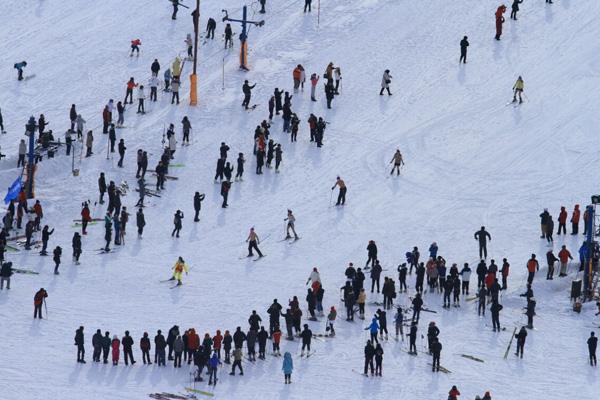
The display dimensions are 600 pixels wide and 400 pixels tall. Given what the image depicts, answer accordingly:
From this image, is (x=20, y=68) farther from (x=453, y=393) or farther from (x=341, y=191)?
(x=453, y=393)

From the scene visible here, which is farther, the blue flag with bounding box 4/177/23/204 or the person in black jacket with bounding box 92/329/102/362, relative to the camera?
the blue flag with bounding box 4/177/23/204

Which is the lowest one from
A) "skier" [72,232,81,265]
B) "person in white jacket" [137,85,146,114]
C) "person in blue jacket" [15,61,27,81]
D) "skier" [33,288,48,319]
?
"skier" [33,288,48,319]

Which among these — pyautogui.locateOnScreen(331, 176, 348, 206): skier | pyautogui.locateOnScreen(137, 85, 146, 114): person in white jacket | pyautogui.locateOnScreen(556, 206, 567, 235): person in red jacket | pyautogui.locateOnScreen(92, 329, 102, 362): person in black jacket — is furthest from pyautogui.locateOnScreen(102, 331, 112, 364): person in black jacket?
pyautogui.locateOnScreen(137, 85, 146, 114): person in white jacket

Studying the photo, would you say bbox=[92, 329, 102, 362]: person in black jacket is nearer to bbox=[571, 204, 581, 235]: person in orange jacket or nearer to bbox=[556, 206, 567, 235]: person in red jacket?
bbox=[556, 206, 567, 235]: person in red jacket

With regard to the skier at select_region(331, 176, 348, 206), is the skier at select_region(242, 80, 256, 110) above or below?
above

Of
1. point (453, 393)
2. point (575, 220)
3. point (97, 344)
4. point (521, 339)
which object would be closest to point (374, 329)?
point (521, 339)
